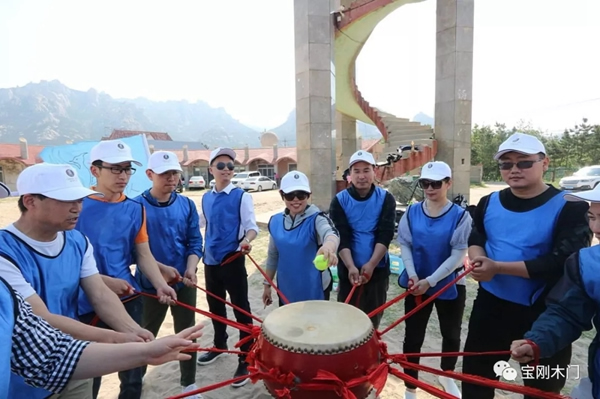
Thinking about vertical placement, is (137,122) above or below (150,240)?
above

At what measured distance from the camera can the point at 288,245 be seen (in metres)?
2.60

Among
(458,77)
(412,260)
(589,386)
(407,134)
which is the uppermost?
(458,77)

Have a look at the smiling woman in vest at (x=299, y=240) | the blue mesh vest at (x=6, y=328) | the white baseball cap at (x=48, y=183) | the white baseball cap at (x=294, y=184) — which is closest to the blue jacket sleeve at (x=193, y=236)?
the smiling woman in vest at (x=299, y=240)

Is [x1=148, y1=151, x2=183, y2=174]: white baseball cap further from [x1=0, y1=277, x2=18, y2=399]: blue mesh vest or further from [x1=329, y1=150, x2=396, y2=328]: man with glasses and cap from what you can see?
[x1=0, y1=277, x2=18, y2=399]: blue mesh vest

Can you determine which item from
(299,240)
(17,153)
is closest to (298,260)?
(299,240)

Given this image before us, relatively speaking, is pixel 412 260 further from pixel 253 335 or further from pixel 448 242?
pixel 253 335

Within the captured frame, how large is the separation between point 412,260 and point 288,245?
996mm

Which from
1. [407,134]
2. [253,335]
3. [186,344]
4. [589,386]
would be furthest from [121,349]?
[407,134]

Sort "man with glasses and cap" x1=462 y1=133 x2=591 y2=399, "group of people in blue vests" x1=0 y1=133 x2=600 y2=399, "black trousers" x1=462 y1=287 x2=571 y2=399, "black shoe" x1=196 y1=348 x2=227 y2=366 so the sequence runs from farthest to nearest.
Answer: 1. "black shoe" x1=196 y1=348 x2=227 y2=366
2. "black trousers" x1=462 y1=287 x2=571 y2=399
3. "man with glasses and cap" x1=462 y1=133 x2=591 y2=399
4. "group of people in blue vests" x1=0 y1=133 x2=600 y2=399

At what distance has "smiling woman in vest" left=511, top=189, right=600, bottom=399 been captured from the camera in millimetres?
1463

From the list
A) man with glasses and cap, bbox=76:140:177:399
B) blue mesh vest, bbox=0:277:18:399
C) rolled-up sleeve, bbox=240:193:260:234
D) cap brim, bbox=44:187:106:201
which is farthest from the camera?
rolled-up sleeve, bbox=240:193:260:234

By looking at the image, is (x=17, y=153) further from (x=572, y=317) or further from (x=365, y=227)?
(x=572, y=317)

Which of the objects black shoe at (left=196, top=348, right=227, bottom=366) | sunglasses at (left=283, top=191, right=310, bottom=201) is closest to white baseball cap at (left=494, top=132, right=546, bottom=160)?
sunglasses at (left=283, top=191, right=310, bottom=201)

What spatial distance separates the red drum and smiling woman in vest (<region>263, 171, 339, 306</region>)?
87 centimetres
